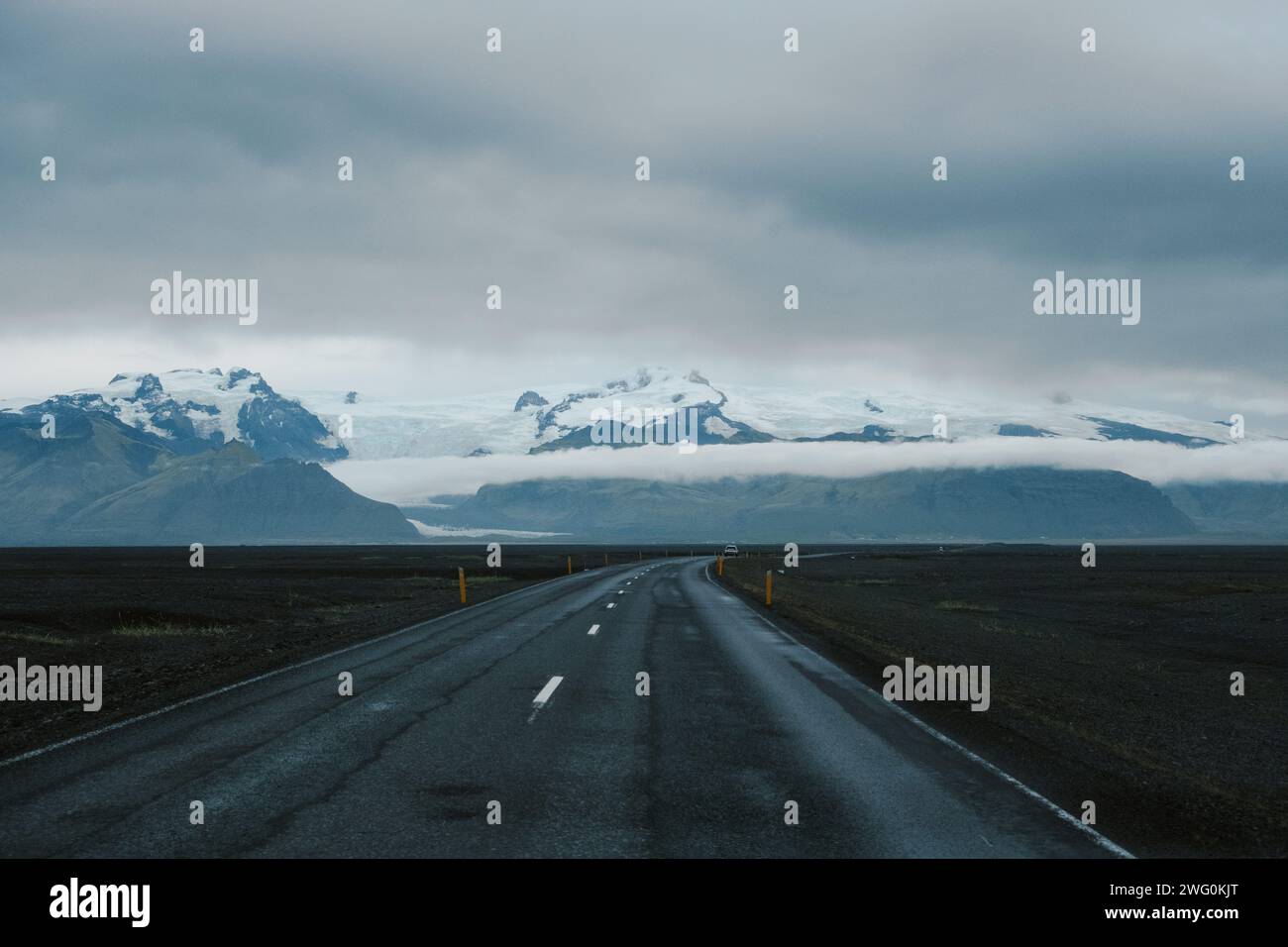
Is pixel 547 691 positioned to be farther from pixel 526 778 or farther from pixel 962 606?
pixel 962 606

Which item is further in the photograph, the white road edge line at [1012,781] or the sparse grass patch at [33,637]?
the sparse grass patch at [33,637]

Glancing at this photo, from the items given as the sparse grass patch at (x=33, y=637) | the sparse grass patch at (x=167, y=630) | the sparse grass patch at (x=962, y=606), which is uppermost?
the sparse grass patch at (x=33, y=637)

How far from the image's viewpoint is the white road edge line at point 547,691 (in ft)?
39.1

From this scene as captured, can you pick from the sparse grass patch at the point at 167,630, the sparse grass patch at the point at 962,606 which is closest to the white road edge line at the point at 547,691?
the sparse grass patch at the point at 167,630

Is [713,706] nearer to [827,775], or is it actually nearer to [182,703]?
[827,775]

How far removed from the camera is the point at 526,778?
8.28 m

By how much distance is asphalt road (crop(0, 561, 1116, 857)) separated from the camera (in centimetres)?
656

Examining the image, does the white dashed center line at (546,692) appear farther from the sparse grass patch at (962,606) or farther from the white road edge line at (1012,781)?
the sparse grass patch at (962,606)

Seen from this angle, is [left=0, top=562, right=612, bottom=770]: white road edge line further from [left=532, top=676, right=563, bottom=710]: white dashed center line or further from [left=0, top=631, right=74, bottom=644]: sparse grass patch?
[left=0, top=631, right=74, bottom=644]: sparse grass patch
